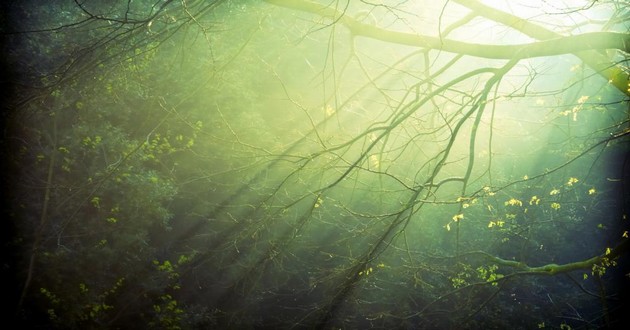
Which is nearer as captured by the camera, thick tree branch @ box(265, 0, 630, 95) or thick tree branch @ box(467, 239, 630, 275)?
thick tree branch @ box(265, 0, 630, 95)

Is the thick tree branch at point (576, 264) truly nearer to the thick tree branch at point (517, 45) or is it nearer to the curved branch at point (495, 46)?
the thick tree branch at point (517, 45)

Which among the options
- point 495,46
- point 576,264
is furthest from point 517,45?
point 576,264

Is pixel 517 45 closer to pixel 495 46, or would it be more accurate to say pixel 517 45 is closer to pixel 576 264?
pixel 495 46

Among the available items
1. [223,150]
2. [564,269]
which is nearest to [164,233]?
[223,150]

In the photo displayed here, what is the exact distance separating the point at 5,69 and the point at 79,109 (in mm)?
1039

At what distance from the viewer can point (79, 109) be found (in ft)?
19.7

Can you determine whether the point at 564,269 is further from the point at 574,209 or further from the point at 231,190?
the point at 574,209

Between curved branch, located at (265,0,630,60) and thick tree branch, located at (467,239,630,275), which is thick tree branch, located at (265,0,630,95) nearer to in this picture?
curved branch, located at (265,0,630,60)

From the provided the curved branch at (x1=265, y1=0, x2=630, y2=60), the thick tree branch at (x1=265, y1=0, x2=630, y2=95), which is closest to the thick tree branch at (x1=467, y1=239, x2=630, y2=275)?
the thick tree branch at (x1=265, y1=0, x2=630, y2=95)

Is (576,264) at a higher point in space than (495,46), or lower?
lower

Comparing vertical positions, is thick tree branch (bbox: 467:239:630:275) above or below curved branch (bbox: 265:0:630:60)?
below

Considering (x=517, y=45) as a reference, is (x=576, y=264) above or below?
below

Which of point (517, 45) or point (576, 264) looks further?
point (576, 264)

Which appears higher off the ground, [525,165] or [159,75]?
[159,75]
